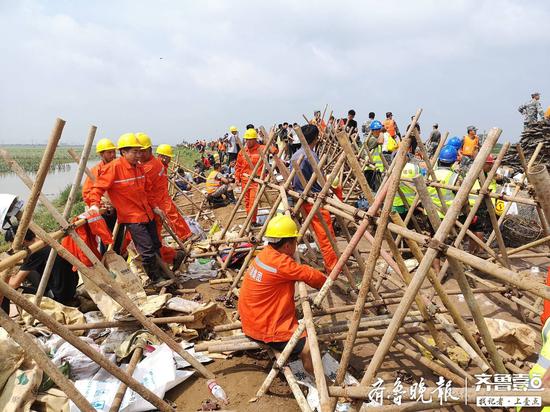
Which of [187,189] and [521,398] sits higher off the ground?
[521,398]

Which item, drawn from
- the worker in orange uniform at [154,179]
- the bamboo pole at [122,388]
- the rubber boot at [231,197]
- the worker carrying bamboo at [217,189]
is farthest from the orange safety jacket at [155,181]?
the rubber boot at [231,197]

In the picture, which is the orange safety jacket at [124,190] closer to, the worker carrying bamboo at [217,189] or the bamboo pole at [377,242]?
the bamboo pole at [377,242]

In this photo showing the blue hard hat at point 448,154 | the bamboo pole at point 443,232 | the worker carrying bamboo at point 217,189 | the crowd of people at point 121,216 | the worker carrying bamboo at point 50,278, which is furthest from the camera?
the worker carrying bamboo at point 217,189

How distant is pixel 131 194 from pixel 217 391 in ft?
10.7

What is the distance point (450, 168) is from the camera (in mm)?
7055

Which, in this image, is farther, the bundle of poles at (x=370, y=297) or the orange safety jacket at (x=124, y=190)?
the orange safety jacket at (x=124, y=190)

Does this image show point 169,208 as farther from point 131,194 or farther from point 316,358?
point 316,358

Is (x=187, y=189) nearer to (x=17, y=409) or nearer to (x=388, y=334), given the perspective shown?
(x=17, y=409)

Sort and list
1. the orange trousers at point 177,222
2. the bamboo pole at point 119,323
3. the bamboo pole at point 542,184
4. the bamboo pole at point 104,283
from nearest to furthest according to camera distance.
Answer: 1. the bamboo pole at point 542,184
2. the bamboo pole at point 104,283
3. the bamboo pole at point 119,323
4. the orange trousers at point 177,222

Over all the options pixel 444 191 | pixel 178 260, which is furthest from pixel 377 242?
pixel 178 260

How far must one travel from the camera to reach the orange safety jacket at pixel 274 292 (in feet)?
12.3

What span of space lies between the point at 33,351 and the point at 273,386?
2365mm

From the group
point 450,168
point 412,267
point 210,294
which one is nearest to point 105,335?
point 210,294

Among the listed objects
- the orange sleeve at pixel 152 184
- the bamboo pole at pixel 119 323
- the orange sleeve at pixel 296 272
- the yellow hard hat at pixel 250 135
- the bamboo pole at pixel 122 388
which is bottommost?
the bamboo pole at pixel 122 388
